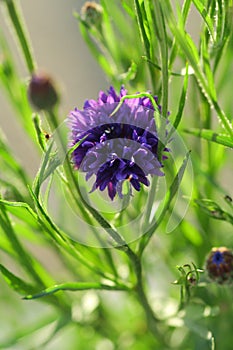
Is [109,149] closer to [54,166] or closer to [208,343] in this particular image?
[54,166]

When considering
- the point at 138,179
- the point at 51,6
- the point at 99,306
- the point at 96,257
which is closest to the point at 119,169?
the point at 138,179

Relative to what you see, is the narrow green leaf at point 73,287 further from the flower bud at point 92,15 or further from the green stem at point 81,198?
the flower bud at point 92,15

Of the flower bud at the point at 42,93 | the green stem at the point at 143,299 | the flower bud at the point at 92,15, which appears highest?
the flower bud at the point at 92,15

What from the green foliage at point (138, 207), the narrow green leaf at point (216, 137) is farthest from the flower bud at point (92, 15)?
the narrow green leaf at point (216, 137)

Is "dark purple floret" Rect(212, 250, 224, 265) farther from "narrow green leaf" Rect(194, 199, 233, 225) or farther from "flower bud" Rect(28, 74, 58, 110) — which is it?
"flower bud" Rect(28, 74, 58, 110)

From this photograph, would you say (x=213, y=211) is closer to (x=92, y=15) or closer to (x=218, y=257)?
(x=218, y=257)

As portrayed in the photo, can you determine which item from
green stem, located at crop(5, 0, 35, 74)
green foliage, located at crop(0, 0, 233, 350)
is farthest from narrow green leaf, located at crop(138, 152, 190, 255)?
green stem, located at crop(5, 0, 35, 74)
